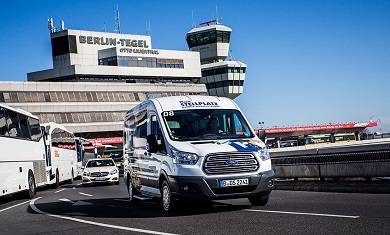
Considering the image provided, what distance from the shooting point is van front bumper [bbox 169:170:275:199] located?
33.0 ft

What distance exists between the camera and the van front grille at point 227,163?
33.2 feet

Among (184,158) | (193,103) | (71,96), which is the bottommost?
(184,158)

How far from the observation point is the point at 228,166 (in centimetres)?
1016

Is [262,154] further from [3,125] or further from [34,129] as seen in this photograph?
[34,129]

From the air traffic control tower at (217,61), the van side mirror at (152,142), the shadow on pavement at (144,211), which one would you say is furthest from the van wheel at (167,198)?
the air traffic control tower at (217,61)

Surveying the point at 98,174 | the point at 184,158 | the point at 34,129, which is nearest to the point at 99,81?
the point at 98,174

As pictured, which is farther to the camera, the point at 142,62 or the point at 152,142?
the point at 142,62

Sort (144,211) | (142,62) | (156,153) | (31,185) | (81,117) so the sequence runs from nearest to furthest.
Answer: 1. (156,153)
2. (144,211)
3. (31,185)
4. (81,117)
5. (142,62)

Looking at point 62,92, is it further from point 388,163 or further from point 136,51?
point 388,163

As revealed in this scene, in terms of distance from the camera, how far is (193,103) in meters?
11.9

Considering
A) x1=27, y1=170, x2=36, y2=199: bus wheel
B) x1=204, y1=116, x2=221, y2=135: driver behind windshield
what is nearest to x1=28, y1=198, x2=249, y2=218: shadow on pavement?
x1=204, y1=116, x2=221, y2=135: driver behind windshield

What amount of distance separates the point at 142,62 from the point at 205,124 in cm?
9325

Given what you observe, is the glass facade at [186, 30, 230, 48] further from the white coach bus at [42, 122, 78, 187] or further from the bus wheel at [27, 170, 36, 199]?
the bus wheel at [27, 170, 36, 199]

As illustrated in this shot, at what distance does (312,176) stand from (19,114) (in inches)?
465
